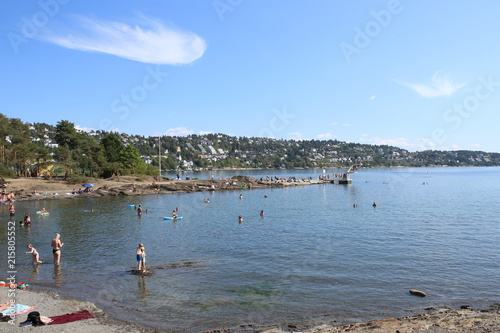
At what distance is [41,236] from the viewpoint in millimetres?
30797

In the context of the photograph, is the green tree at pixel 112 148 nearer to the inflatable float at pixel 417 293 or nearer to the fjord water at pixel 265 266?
the fjord water at pixel 265 266

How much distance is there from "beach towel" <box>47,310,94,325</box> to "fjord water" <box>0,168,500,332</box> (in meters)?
1.21

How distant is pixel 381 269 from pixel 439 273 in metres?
3.25

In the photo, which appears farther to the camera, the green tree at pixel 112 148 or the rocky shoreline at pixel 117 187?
the green tree at pixel 112 148

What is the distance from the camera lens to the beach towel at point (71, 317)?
13.1 metres

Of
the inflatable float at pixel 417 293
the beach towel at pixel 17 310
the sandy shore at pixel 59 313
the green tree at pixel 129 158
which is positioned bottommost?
the inflatable float at pixel 417 293

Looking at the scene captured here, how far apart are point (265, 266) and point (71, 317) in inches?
463

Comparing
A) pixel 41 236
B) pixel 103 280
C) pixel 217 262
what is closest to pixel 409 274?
pixel 217 262

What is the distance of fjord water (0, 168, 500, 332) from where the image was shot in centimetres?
1569

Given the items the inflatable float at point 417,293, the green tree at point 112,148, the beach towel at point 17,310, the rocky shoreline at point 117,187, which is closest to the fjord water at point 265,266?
the inflatable float at point 417,293

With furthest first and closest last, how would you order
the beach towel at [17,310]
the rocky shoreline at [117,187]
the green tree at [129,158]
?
the green tree at [129,158], the rocky shoreline at [117,187], the beach towel at [17,310]

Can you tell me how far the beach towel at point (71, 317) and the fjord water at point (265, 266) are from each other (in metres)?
1.21

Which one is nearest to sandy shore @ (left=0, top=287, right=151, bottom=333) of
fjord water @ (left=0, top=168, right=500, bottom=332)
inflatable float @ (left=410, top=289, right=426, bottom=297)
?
fjord water @ (left=0, top=168, right=500, bottom=332)

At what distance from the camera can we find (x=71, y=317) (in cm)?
1360
